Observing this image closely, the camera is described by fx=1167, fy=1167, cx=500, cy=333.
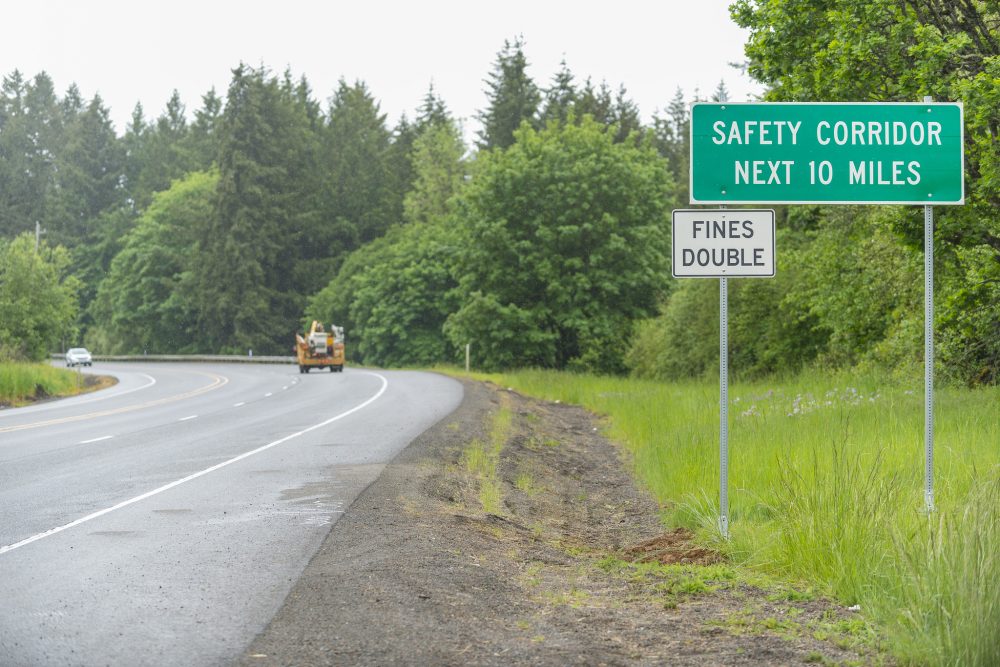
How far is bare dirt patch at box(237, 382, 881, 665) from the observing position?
20.3 feet

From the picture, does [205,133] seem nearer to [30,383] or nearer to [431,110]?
[431,110]

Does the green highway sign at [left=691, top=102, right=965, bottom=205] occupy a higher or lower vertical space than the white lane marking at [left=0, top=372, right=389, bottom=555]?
higher

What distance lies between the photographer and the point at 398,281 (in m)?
78.9

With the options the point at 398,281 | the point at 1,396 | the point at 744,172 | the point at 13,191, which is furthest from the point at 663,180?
the point at 13,191

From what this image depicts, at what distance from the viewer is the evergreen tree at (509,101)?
293 ft

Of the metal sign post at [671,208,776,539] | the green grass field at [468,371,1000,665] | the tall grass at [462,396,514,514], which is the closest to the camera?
the green grass field at [468,371,1000,665]

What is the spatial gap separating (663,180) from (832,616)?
2042 inches

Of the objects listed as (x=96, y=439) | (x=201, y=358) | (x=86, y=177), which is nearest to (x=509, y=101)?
(x=201, y=358)

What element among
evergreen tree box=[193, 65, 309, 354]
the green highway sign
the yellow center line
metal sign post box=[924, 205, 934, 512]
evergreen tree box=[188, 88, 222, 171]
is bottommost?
the yellow center line

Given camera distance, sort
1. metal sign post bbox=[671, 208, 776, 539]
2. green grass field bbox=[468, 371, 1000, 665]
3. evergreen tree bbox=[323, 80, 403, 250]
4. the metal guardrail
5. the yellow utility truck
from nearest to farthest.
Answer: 1. green grass field bbox=[468, 371, 1000, 665]
2. metal sign post bbox=[671, 208, 776, 539]
3. the yellow utility truck
4. the metal guardrail
5. evergreen tree bbox=[323, 80, 403, 250]

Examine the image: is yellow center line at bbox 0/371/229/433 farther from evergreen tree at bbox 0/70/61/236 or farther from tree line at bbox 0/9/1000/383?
evergreen tree at bbox 0/70/61/236

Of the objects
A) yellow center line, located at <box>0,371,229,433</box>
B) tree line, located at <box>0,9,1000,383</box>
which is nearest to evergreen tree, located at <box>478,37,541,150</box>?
tree line, located at <box>0,9,1000,383</box>

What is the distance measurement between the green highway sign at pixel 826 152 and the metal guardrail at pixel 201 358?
69107 millimetres

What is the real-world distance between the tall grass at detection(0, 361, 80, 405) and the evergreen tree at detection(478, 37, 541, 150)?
4793cm
